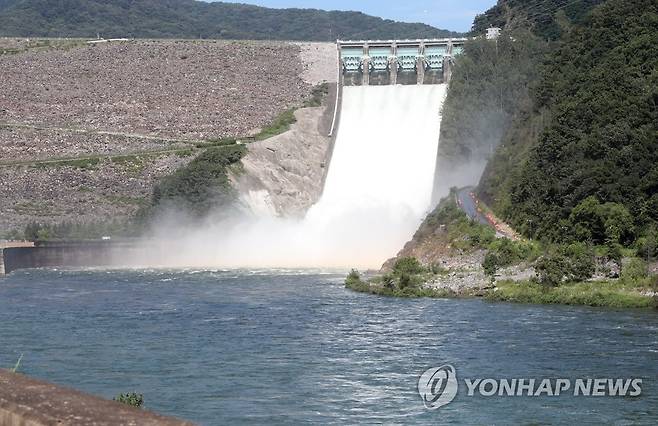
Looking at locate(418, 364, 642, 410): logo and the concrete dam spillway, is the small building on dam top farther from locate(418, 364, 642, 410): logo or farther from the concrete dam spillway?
locate(418, 364, 642, 410): logo

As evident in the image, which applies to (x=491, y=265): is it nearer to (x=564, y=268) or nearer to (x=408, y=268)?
(x=408, y=268)

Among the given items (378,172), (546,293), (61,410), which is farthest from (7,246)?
(61,410)

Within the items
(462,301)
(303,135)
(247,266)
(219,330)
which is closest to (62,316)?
(219,330)

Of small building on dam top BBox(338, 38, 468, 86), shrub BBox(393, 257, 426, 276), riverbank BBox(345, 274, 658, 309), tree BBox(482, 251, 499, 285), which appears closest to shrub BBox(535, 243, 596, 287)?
riverbank BBox(345, 274, 658, 309)

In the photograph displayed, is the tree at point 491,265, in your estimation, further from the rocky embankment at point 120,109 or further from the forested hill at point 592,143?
the rocky embankment at point 120,109

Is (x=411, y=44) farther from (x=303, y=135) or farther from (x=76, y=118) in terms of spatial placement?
(x=76, y=118)

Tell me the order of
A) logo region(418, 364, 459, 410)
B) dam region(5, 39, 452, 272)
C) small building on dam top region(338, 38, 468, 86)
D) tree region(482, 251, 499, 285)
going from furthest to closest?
1. small building on dam top region(338, 38, 468, 86)
2. dam region(5, 39, 452, 272)
3. tree region(482, 251, 499, 285)
4. logo region(418, 364, 459, 410)
